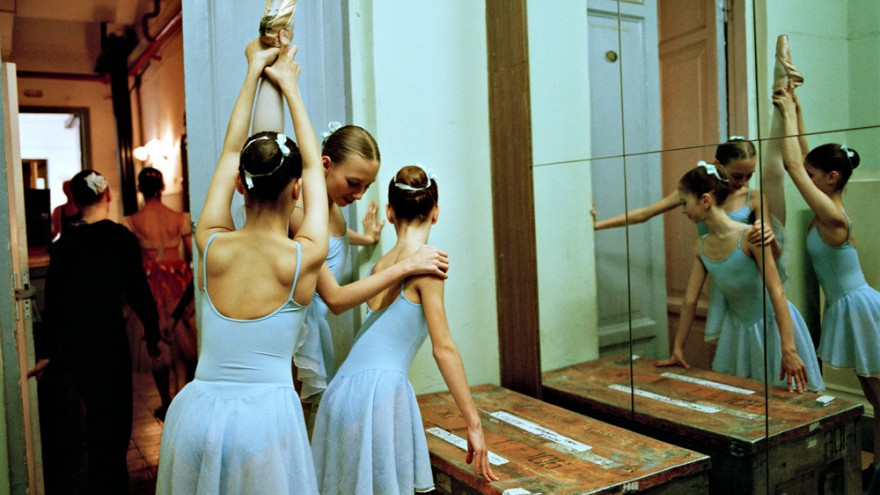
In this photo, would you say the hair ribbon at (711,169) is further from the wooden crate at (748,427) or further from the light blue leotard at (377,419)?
the light blue leotard at (377,419)

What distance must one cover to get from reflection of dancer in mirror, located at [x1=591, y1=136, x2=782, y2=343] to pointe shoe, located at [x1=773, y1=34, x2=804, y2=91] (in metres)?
0.19

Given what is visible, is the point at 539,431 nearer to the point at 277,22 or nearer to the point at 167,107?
the point at 277,22

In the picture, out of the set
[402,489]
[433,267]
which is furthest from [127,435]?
[433,267]

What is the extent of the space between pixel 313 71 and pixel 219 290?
4.53 ft

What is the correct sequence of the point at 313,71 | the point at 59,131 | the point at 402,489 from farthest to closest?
the point at 59,131 → the point at 313,71 → the point at 402,489

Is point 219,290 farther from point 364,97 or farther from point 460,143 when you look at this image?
point 460,143

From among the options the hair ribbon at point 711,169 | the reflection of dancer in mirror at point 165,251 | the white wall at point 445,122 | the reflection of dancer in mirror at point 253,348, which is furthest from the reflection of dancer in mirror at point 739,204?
the reflection of dancer in mirror at point 165,251

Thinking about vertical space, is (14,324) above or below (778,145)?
below

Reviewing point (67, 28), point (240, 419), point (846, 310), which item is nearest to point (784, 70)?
point (846, 310)

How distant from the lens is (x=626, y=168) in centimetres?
265

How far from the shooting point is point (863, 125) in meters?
1.84

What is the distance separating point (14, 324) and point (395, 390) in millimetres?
1409

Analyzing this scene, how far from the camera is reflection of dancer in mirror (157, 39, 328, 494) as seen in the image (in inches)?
65.9

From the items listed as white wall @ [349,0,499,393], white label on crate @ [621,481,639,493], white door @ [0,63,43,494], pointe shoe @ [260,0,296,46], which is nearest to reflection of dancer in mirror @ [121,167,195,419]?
white door @ [0,63,43,494]
